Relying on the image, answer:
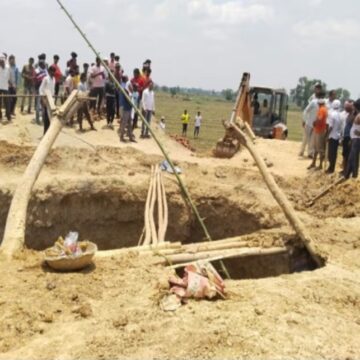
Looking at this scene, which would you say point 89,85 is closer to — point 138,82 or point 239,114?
point 138,82

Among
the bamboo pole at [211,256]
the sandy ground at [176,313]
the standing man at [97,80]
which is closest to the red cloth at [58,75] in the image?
the standing man at [97,80]

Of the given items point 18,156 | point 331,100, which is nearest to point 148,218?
point 18,156

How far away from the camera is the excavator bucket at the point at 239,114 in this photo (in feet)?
49.3

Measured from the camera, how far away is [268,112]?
65.3 feet

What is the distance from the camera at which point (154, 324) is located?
517 cm

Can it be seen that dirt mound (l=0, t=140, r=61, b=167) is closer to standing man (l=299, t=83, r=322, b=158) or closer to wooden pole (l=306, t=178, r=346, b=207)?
wooden pole (l=306, t=178, r=346, b=207)

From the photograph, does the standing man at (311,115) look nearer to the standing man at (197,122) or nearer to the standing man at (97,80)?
the standing man at (97,80)

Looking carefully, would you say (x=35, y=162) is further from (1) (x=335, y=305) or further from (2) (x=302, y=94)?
(2) (x=302, y=94)

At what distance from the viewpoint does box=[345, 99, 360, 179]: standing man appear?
11047 mm

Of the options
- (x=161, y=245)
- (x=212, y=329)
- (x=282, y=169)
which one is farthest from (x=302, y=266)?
(x=282, y=169)

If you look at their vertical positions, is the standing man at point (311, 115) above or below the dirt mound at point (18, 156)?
above

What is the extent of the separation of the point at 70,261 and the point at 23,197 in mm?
1903

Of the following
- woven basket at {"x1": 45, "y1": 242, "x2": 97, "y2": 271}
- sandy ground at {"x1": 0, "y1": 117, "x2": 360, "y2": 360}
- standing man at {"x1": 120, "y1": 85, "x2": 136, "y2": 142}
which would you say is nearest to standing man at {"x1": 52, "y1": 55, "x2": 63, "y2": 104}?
standing man at {"x1": 120, "y1": 85, "x2": 136, "y2": 142}

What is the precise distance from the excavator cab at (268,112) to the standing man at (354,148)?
802 centimetres
